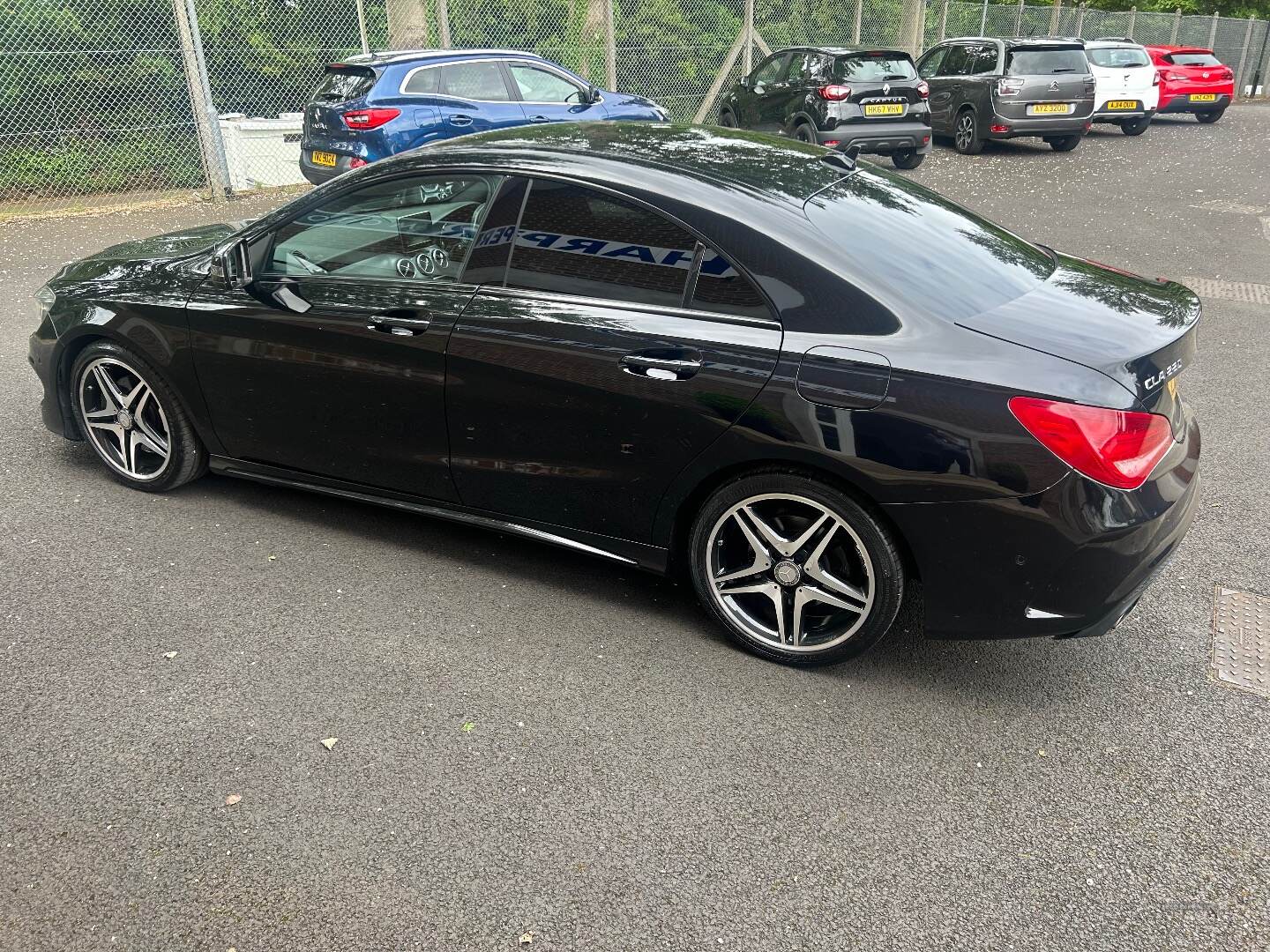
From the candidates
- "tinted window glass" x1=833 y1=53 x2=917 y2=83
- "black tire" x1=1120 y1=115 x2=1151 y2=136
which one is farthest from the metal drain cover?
"black tire" x1=1120 y1=115 x2=1151 y2=136

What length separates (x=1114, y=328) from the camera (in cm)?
333

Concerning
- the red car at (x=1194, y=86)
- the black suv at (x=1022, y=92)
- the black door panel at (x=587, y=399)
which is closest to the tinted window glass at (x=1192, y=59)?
the red car at (x=1194, y=86)

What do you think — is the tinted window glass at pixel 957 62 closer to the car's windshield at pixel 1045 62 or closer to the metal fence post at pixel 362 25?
the car's windshield at pixel 1045 62

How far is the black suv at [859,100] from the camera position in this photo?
1452 cm

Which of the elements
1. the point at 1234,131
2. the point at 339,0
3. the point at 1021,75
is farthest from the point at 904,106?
the point at 1234,131

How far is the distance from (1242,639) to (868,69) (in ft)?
41.2

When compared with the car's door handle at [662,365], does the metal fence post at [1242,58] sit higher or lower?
lower

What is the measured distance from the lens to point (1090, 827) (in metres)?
2.90

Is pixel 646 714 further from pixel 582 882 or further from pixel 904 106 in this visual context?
pixel 904 106

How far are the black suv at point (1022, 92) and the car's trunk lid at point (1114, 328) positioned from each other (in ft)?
47.9

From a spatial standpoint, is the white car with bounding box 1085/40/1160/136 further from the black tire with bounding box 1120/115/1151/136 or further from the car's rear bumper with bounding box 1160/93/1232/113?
the car's rear bumper with bounding box 1160/93/1232/113

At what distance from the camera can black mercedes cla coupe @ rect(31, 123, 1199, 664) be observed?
10.2ft

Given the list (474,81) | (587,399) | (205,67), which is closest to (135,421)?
(587,399)

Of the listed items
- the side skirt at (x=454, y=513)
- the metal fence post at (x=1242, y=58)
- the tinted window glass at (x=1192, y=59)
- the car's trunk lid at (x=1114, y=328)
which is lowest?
the metal fence post at (x=1242, y=58)
